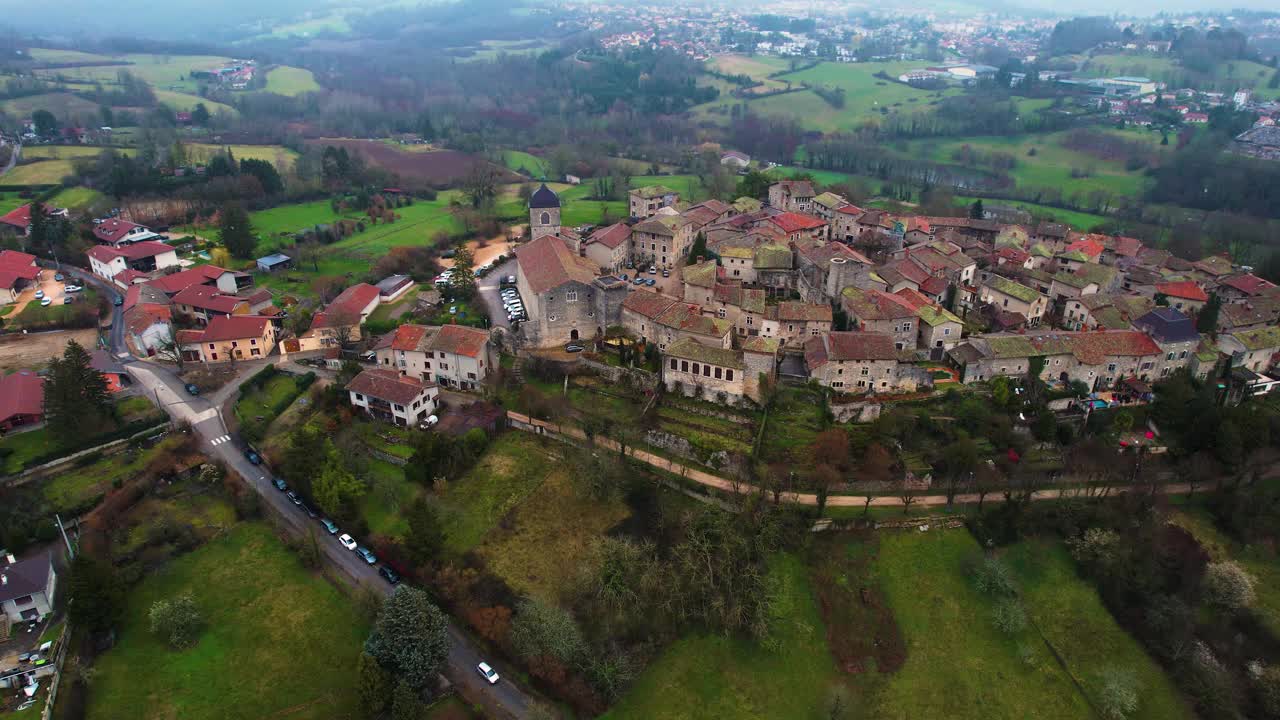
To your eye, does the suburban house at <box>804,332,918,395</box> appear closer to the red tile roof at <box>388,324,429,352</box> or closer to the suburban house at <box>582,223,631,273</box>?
the suburban house at <box>582,223,631,273</box>

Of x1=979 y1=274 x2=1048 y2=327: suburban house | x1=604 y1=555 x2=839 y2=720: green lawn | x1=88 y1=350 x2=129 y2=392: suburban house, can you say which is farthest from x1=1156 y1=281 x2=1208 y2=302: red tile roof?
x1=88 y1=350 x2=129 y2=392: suburban house

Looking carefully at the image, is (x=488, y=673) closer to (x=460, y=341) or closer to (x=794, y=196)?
(x=460, y=341)

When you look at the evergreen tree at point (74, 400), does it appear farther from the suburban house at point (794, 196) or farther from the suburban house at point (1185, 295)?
the suburban house at point (1185, 295)

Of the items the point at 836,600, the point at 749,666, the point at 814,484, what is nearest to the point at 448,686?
the point at 749,666

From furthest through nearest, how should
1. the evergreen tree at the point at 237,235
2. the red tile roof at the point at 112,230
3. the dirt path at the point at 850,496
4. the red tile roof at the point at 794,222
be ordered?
the red tile roof at the point at 112,230, the evergreen tree at the point at 237,235, the red tile roof at the point at 794,222, the dirt path at the point at 850,496

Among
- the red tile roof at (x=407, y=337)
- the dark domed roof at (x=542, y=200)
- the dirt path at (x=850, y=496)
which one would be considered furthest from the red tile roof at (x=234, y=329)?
the dirt path at (x=850, y=496)

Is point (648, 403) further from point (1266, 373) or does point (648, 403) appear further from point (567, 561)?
point (1266, 373)

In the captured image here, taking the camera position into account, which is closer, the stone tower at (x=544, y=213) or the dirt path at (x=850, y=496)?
the dirt path at (x=850, y=496)

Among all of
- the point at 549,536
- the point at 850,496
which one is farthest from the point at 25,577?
the point at 850,496
